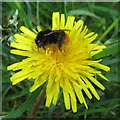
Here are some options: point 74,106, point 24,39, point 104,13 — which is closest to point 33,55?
point 24,39

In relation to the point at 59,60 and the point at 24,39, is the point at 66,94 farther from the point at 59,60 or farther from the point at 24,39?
the point at 24,39

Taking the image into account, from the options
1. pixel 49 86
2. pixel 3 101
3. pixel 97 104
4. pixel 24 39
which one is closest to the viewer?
pixel 49 86

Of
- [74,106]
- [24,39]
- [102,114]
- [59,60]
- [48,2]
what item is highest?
[48,2]

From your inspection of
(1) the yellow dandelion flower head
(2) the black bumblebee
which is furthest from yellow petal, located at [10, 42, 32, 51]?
(2) the black bumblebee

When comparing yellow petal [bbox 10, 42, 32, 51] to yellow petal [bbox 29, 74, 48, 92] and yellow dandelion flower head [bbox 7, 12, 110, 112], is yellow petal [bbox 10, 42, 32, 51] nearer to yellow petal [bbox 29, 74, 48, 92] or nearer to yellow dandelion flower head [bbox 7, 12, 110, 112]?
yellow dandelion flower head [bbox 7, 12, 110, 112]

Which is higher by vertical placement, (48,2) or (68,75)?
(48,2)
